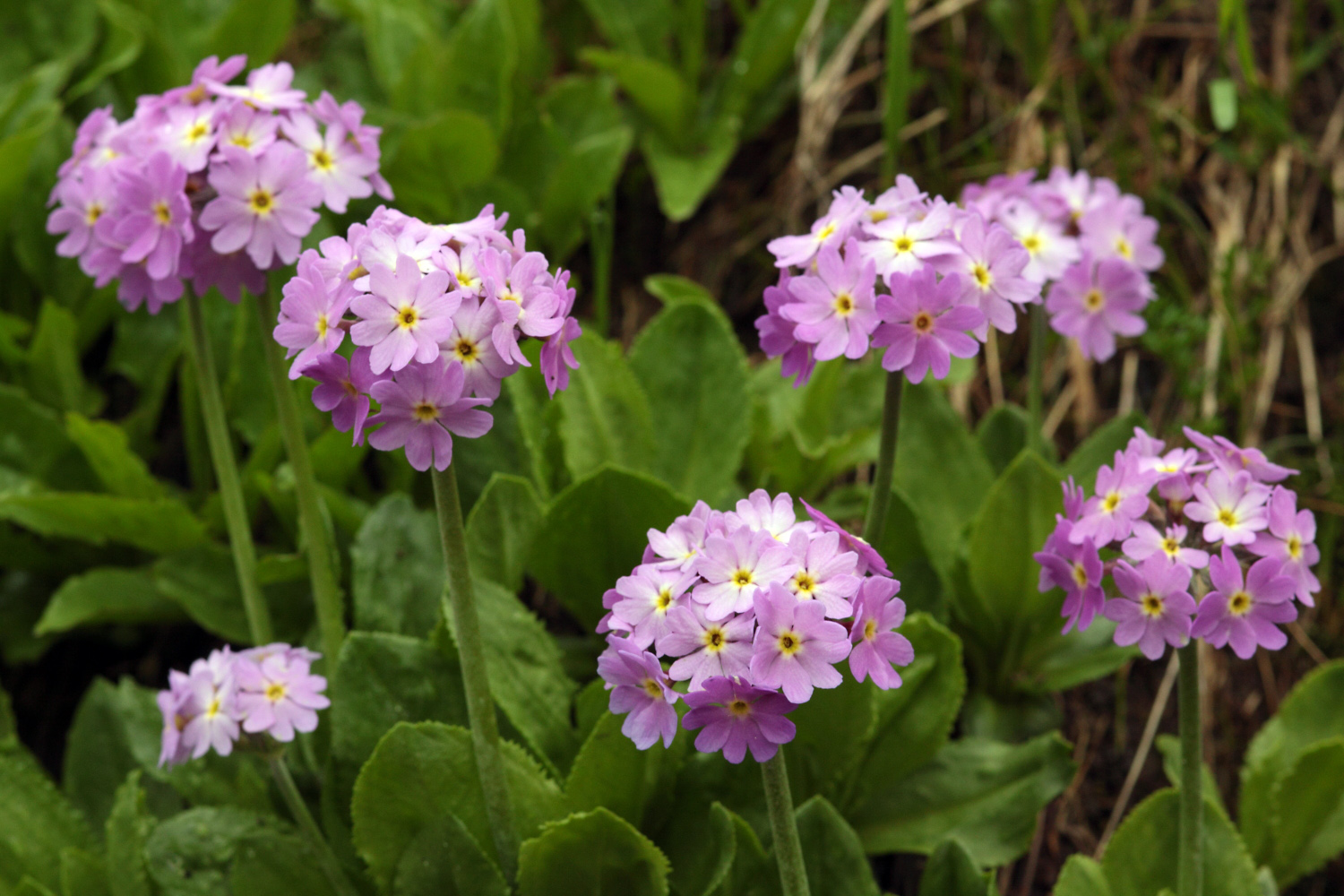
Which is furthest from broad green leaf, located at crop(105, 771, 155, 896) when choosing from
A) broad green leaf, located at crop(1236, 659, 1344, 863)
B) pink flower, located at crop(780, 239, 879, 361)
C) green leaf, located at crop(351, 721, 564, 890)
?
broad green leaf, located at crop(1236, 659, 1344, 863)

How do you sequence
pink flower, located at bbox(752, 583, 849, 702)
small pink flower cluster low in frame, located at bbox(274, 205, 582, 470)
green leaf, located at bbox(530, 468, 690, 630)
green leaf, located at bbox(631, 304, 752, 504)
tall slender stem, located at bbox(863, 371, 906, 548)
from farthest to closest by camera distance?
green leaf, located at bbox(631, 304, 752, 504), green leaf, located at bbox(530, 468, 690, 630), tall slender stem, located at bbox(863, 371, 906, 548), small pink flower cluster low in frame, located at bbox(274, 205, 582, 470), pink flower, located at bbox(752, 583, 849, 702)

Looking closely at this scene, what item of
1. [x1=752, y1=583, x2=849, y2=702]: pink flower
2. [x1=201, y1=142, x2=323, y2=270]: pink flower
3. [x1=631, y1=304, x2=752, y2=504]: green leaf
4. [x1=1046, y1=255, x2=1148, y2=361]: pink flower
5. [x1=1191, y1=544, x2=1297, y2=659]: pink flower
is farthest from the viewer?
[x1=631, y1=304, x2=752, y2=504]: green leaf

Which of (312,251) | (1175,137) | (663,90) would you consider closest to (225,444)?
(312,251)

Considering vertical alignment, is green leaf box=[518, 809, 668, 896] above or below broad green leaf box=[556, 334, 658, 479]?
below

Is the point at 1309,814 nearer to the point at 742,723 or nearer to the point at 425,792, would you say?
the point at 742,723

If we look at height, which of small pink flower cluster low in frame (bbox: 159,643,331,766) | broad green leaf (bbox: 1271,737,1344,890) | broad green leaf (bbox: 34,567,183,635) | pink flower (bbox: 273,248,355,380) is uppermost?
pink flower (bbox: 273,248,355,380)

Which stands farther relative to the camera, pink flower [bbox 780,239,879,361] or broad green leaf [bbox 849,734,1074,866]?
broad green leaf [bbox 849,734,1074,866]

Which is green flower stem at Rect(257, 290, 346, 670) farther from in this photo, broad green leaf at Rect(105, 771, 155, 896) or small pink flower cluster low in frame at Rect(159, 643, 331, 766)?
broad green leaf at Rect(105, 771, 155, 896)

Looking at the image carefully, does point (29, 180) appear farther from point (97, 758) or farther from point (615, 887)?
point (615, 887)
